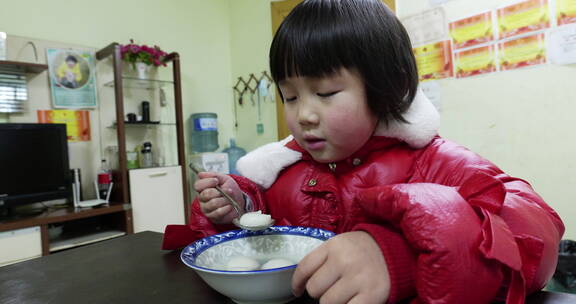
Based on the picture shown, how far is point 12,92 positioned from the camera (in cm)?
203

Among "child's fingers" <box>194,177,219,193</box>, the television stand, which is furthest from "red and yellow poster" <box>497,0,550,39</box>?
the television stand

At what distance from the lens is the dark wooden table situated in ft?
1.42

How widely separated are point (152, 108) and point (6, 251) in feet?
Answer: 4.58

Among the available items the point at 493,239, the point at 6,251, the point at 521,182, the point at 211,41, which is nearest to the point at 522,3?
the point at 521,182

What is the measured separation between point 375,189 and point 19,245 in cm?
201

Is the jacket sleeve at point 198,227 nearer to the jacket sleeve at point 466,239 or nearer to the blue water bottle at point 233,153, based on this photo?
the jacket sleeve at point 466,239

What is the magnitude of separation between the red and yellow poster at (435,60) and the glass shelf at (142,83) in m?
1.83

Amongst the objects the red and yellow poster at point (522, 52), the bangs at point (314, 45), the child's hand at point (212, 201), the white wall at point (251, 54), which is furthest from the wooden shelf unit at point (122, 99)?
the red and yellow poster at point (522, 52)

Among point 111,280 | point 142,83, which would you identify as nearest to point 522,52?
point 111,280

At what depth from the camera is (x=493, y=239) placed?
33 cm

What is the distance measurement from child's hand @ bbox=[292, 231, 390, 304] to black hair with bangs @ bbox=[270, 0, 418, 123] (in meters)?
0.31

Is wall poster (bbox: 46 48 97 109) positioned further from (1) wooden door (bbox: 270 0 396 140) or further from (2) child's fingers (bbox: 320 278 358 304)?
(2) child's fingers (bbox: 320 278 358 304)

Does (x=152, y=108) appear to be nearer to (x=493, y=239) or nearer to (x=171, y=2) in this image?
(x=171, y=2)

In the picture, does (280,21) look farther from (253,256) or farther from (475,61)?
(253,256)
